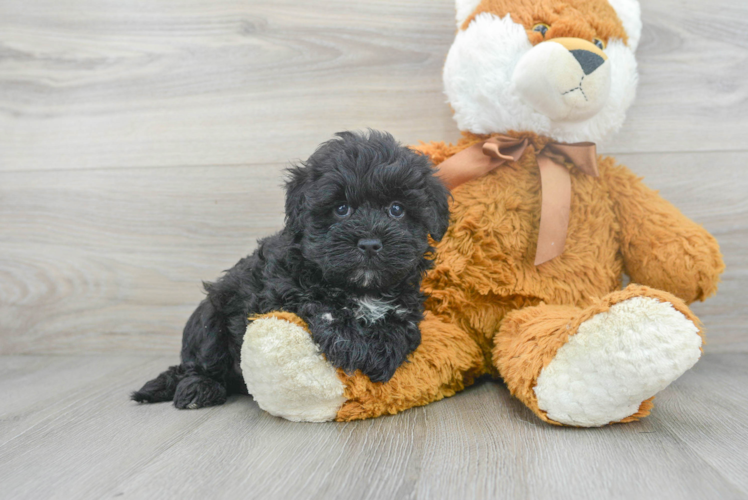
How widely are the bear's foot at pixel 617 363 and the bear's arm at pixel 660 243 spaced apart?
1.27ft

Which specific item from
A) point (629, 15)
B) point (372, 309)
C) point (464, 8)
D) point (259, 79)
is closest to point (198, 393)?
point (372, 309)

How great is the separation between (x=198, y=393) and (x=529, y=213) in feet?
2.84

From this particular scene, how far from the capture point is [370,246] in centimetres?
94

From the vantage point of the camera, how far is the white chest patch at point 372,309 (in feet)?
3.43

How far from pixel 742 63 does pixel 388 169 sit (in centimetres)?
125

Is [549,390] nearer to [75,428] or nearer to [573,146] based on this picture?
[573,146]

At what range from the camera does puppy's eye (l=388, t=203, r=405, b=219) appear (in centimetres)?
101

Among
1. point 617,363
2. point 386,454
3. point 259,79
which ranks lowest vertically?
point 386,454

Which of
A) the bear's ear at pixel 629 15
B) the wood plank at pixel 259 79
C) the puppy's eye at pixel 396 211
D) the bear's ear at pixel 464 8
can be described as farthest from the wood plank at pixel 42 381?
the bear's ear at pixel 629 15

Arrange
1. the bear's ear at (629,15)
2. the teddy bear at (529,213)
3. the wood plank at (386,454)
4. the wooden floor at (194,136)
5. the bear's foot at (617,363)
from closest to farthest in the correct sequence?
the wood plank at (386,454) < the bear's foot at (617,363) < the teddy bear at (529,213) < the bear's ear at (629,15) < the wooden floor at (194,136)

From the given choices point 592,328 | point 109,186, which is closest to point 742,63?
point 592,328

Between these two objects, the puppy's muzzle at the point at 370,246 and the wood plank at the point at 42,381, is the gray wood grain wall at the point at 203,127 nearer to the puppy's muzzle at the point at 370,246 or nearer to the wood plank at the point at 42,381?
the wood plank at the point at 42,381

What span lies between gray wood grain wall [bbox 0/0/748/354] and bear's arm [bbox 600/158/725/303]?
303 mm

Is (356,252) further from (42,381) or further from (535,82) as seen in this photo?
(42,381)
